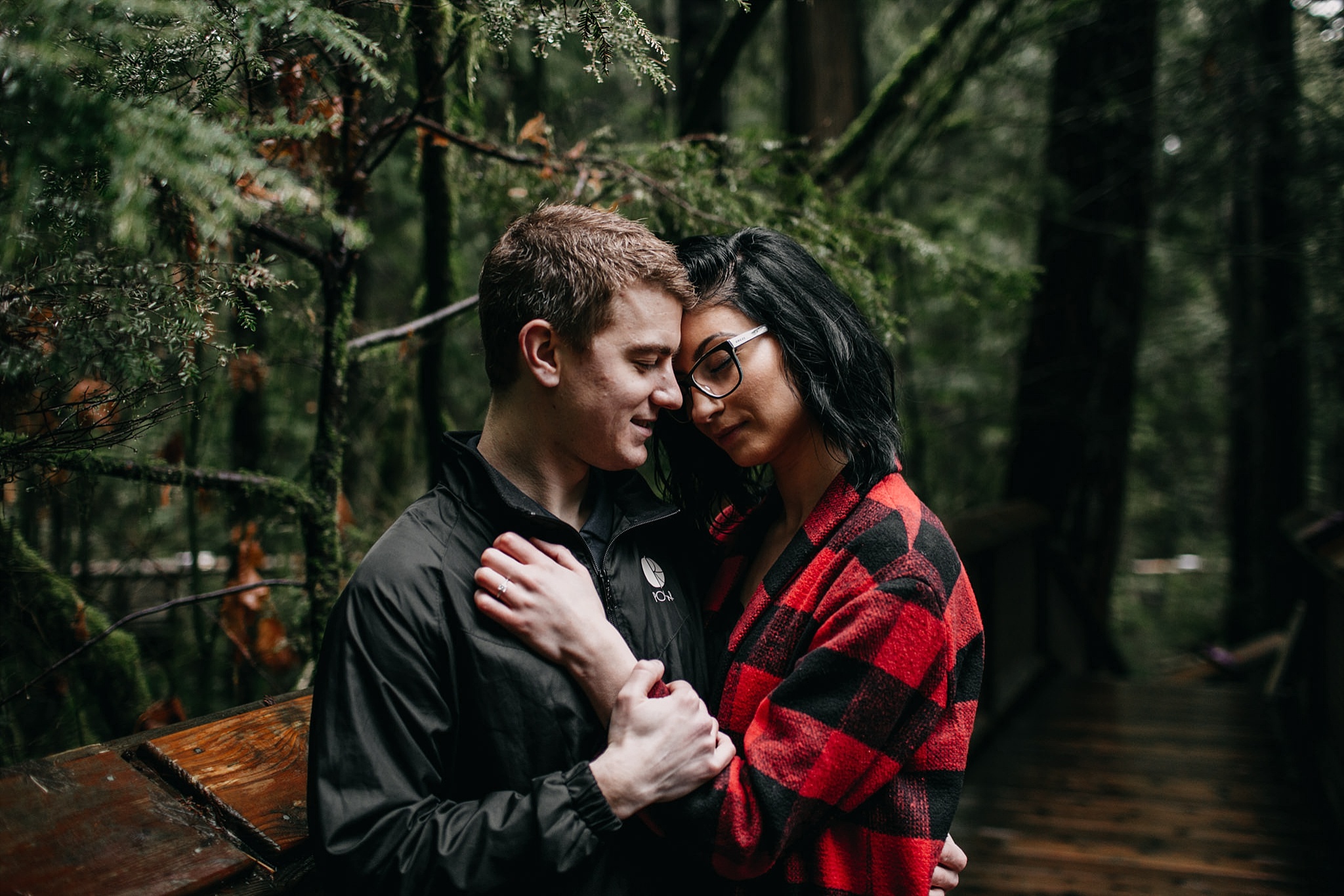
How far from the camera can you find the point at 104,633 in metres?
1.95

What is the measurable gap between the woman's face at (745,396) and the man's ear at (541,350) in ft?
0.96

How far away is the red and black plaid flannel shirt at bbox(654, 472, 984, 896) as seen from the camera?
1444 mm

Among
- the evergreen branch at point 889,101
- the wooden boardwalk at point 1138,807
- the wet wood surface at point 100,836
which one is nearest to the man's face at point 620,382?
the wet wood surface at point 100,836

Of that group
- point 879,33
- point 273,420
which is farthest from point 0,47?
point 879,33

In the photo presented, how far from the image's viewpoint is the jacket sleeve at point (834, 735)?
4.71ft

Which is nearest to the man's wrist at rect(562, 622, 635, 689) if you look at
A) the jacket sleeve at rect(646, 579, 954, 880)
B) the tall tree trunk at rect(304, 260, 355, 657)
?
the jacket sleeve at rect(646, 579, 954, 880)

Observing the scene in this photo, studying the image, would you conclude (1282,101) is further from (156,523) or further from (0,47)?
(156,523)

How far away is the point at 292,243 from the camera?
2.15 metres

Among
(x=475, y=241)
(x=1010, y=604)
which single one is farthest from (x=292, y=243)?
(x=475, y=241)

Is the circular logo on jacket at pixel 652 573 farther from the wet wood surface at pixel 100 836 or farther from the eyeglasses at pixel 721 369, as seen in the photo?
the wet wood surface at pixel 100 836

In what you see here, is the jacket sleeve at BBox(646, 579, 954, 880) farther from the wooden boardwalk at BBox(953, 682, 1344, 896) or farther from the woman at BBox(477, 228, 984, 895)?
the wooden boardwalk at BBox(953, 682, 1344, 896)

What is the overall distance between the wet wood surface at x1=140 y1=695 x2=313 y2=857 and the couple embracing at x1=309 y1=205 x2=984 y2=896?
0.51ft

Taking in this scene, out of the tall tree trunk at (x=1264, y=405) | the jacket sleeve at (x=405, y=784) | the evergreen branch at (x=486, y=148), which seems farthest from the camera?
the tall tree trunk at (x=1264, y=405)

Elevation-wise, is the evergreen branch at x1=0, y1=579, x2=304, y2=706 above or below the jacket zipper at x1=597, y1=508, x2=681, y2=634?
below
